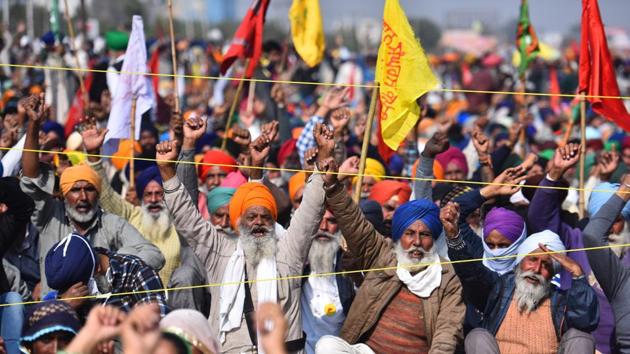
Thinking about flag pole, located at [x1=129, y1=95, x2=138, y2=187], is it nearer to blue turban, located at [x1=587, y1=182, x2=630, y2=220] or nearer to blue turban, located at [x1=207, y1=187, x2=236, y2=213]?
blue turban, located at [x1=207, y1=187, x2=236, y2=213]

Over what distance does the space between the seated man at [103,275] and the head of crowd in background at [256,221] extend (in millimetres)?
620

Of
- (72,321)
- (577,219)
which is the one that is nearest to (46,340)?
(72,321)

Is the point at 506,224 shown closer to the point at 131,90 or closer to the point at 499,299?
the point at 499,299

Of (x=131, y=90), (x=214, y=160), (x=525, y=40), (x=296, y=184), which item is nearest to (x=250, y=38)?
(x=131, y=90)

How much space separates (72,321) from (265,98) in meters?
7.50

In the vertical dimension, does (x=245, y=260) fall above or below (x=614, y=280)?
above

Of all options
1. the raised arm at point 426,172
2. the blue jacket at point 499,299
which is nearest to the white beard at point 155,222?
the raised arm at point 426,172

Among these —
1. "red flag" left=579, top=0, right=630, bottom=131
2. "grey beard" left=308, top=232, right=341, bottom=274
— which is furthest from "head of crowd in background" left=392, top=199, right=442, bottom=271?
"red flag" left=579, top=0, right=630, bottom=131

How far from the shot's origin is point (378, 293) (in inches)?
265

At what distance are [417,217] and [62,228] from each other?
2.11 meters

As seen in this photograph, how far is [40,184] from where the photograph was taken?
7207mm

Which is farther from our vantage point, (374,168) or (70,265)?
(374,168)

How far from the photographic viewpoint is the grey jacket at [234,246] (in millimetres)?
6516

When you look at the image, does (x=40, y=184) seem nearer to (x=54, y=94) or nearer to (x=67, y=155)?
(x=67, y=155)
